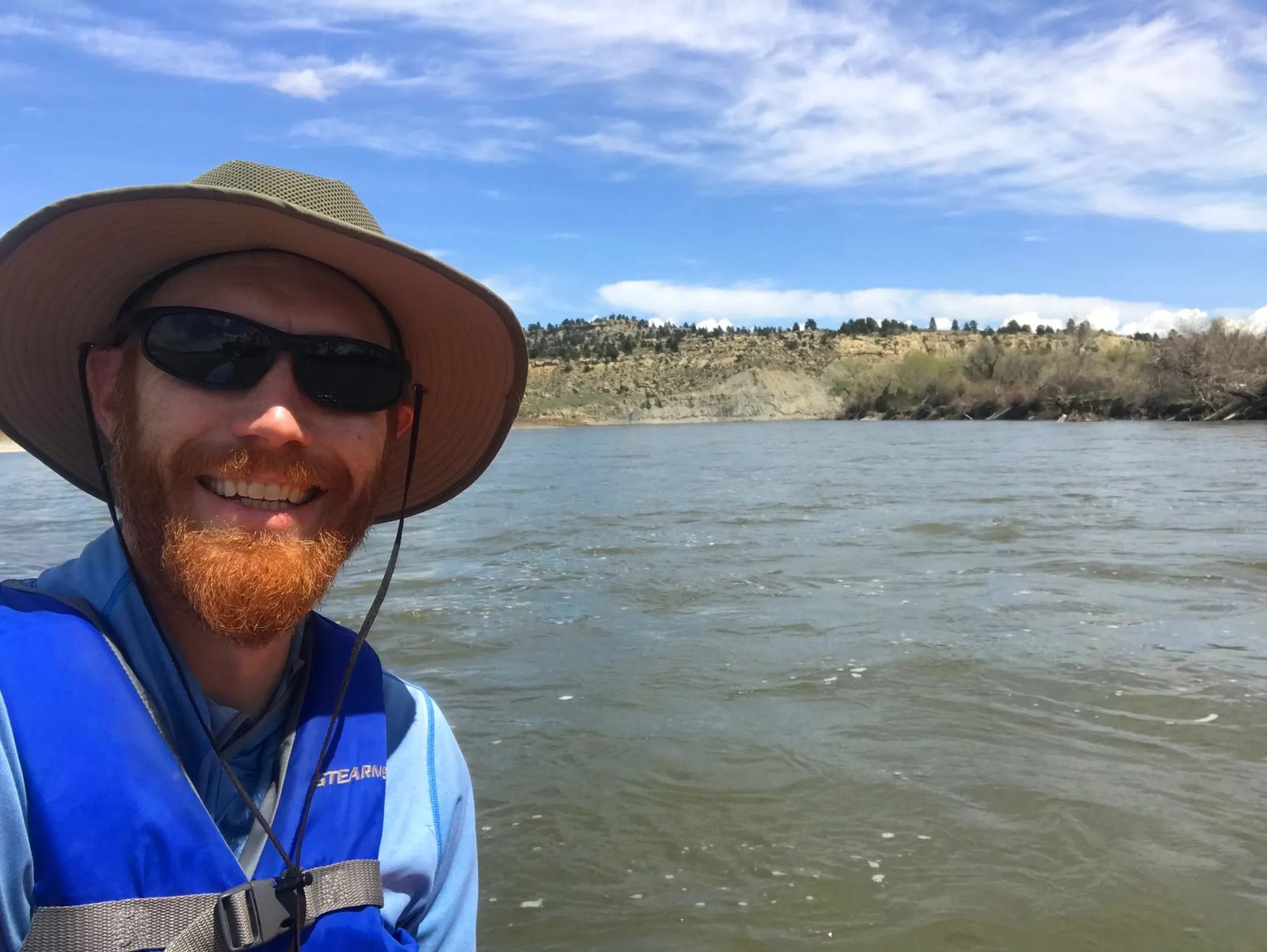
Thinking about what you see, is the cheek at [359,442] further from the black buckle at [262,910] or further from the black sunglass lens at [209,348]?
the black buckle at [262,910]

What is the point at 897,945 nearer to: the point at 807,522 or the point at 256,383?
the point at 256,383

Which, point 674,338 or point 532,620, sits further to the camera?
point 674,338

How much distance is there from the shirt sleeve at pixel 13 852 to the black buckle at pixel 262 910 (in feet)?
0.79

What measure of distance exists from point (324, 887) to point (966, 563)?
10.00m

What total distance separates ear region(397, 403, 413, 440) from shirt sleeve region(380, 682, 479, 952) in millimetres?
558

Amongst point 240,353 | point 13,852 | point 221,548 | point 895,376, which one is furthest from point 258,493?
point 895,376

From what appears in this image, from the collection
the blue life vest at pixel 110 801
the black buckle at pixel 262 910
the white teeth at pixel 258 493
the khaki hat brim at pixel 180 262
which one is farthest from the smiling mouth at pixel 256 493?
the black buckle at pixel 262 910

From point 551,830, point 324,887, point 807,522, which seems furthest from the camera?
point 807,522

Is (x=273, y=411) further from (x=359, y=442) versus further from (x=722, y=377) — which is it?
(x=722, y=377)

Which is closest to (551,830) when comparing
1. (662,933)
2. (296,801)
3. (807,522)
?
(662,933)

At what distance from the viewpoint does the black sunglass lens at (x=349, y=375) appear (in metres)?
1.64

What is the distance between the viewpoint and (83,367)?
1736 mm

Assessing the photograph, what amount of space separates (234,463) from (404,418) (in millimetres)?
506

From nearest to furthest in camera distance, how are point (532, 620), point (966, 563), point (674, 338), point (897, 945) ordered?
1. point (897, 945)
2. point (532, 620)
3. point (966, 563)
4. point (674, 338)
